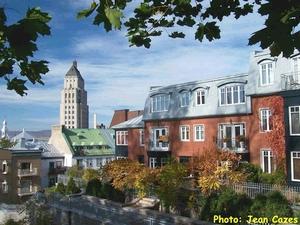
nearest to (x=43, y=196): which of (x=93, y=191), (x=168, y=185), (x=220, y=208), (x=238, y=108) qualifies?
(x=93, y=191)

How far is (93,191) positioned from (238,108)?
1359 cm

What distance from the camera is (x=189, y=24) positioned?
6645 mm

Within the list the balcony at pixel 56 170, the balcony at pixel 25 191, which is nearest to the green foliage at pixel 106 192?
the balcony at pixel 25 191

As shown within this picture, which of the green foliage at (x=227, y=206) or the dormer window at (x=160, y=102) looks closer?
the green foliage at (x=227, y=206)

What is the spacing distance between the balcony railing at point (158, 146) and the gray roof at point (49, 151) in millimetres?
26392

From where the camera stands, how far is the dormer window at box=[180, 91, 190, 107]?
127 feet

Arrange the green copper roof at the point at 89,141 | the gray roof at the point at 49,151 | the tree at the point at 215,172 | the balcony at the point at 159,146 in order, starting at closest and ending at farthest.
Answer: the tree at the point at 215,172
the balcony at the point at 159,146
the gray roof at the point at 49,151
the green copper roof at the point at 89,141

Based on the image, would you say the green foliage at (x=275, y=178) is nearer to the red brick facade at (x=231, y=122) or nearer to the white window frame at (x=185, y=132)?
the red brick facade at (x=231, y=122)

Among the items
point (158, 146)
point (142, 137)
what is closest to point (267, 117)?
point (158, 146)

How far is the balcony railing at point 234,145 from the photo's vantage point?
3281 centimetres

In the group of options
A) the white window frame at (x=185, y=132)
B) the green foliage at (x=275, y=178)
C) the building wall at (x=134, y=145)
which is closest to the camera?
the green foliage at (x=275, y=178)

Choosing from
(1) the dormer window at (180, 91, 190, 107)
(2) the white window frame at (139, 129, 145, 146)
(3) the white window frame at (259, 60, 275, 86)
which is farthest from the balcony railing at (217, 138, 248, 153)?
(2) the white window frame at (139, 129, 145, 146)

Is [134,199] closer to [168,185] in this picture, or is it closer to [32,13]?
[168,185]

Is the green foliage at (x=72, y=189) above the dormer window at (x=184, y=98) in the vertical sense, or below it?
below
